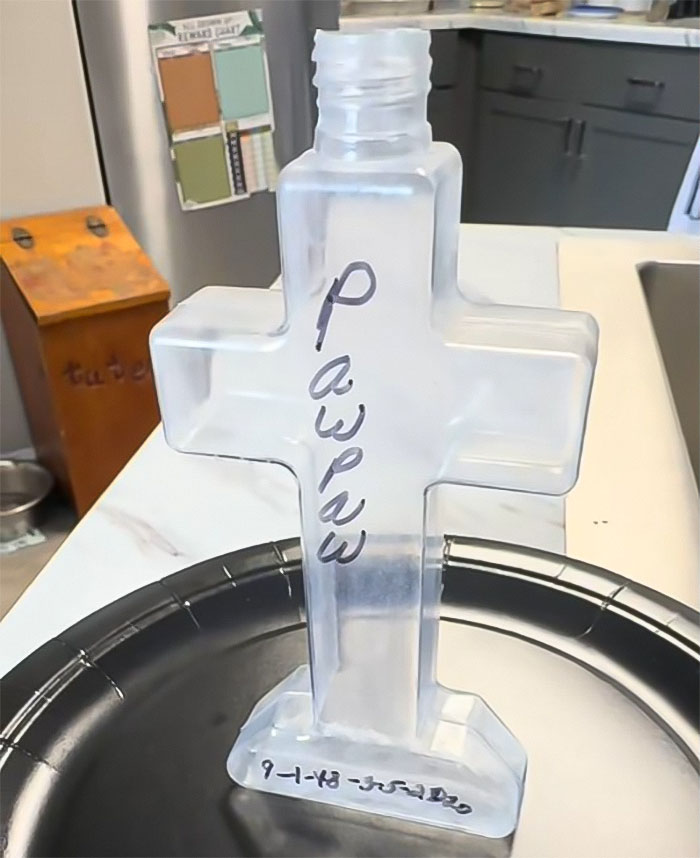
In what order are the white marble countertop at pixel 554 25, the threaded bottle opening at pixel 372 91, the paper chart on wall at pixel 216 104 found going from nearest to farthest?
the threaded bottle opening at pixel 372 91 → the paper chart on wall at pixel 216 104 → the white marble countertop at pixel 554 25

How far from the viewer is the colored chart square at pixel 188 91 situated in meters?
1.67

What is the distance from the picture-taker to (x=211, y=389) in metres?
0.37

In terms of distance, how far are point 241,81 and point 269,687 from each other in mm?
1551

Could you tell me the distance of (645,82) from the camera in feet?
7.34

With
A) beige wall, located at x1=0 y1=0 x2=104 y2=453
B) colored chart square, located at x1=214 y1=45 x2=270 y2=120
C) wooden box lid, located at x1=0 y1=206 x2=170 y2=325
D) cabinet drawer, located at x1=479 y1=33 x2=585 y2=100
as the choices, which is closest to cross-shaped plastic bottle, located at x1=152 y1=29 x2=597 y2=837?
wooden box lid, located at x1=0 y1=206 x2=170 y2=325

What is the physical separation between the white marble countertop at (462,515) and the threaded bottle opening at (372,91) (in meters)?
0.22

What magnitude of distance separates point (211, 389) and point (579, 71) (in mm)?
2263

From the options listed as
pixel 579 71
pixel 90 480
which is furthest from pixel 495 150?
pixel 90 480

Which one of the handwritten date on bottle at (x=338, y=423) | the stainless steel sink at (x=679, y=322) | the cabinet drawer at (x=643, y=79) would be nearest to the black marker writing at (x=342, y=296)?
the handwritten date on bottle at (x=338, y=423)

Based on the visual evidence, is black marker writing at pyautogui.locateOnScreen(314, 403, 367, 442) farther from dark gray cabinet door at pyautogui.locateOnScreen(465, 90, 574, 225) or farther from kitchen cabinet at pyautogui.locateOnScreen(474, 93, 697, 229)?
dark gray cabinet door at pyautogui.locateOnScreen(465, 90, 574, 225)

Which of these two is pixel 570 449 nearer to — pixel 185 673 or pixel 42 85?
pixel 185 673

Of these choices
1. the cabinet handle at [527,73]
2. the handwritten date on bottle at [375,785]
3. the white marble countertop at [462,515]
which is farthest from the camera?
the cabinet handle at [527,73]

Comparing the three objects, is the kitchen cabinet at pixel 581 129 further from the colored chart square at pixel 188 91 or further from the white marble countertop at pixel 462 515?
the white marble countertop at pixel 462 515

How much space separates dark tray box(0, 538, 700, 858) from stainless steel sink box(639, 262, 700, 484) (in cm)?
52
